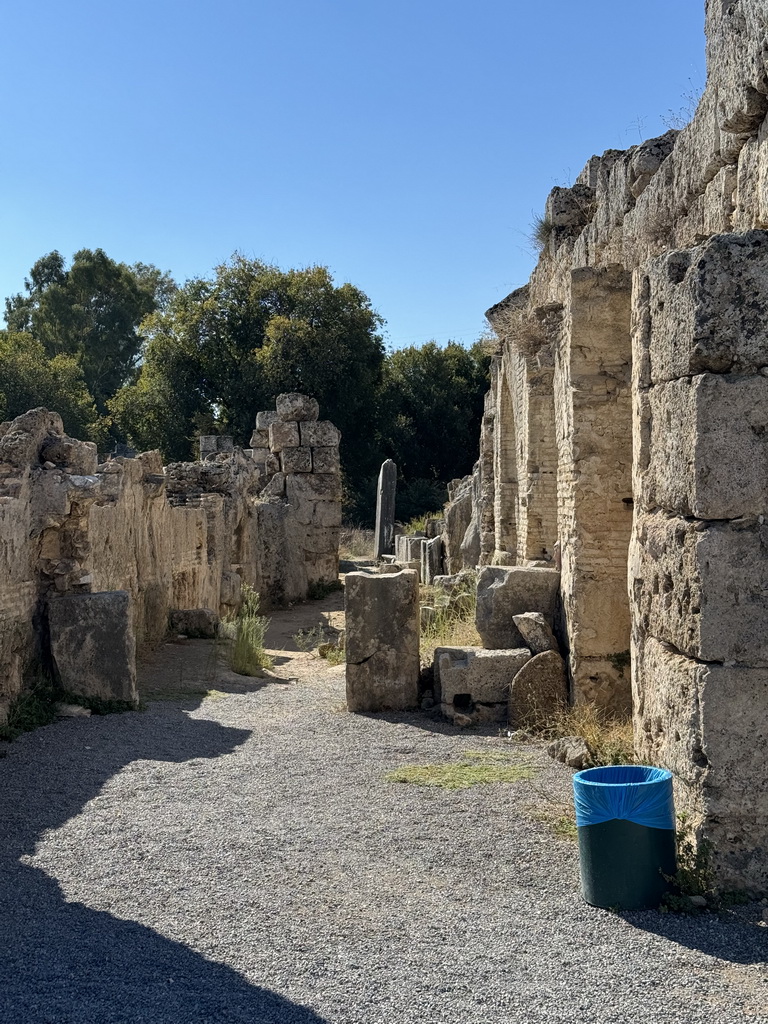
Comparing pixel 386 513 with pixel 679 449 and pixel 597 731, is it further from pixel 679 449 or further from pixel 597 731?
pixel 679 449

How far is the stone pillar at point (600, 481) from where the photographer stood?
24.5 ft

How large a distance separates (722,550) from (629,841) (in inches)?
48.7

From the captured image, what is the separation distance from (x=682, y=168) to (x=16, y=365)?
28.0 meters

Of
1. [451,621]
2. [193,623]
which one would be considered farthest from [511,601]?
[193,623]

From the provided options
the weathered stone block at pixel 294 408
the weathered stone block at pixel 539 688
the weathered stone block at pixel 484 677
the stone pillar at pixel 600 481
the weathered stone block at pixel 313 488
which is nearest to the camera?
the stone pillar at pixel 600 481

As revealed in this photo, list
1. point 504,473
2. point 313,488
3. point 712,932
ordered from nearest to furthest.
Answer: point 712,932, point 504,473, point 313,488

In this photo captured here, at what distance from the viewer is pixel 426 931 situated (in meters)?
4.11

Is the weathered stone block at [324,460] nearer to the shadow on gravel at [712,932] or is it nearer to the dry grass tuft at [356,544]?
the dry grass tuft at [356,544]

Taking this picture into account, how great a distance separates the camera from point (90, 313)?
1720 inches

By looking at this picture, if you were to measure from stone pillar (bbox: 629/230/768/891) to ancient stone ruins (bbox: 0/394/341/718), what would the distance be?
194 inches

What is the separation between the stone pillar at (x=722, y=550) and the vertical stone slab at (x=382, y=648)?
379 cm

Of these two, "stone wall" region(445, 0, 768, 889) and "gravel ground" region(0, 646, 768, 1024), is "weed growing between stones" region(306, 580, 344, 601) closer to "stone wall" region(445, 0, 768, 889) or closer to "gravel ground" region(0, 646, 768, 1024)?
"stone wall" region(445, 0, 768, 889)

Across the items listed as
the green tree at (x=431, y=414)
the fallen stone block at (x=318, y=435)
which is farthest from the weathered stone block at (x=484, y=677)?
the green tree at (x=431, y=414)

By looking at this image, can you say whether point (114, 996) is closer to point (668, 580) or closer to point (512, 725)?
point (668, 580)
